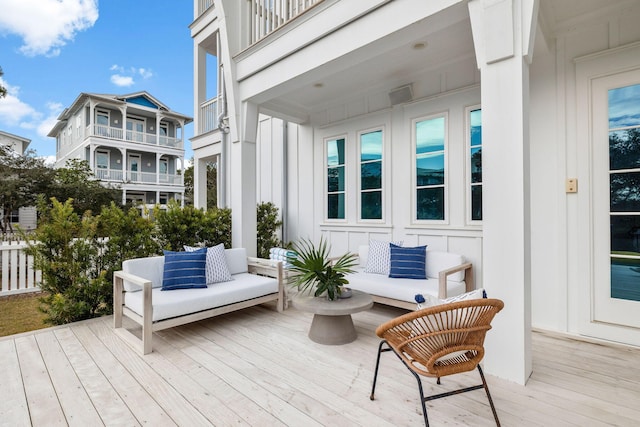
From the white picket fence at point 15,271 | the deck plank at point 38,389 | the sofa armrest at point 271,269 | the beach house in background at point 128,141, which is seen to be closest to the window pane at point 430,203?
the sofa armrest at point 271,269

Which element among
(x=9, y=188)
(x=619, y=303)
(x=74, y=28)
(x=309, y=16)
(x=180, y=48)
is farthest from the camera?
(x=180, y=48)

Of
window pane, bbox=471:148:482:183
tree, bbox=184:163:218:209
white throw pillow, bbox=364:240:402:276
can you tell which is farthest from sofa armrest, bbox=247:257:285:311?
tree, bbox=184:163:218:209

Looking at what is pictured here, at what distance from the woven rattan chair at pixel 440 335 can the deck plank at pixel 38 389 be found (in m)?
2.06

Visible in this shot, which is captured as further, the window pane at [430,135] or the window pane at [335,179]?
the window pane at [335,179]

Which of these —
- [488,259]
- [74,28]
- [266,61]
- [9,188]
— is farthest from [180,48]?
[488,259]

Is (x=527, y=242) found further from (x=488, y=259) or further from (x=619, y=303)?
(x=619, y=303)

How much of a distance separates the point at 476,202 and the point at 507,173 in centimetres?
177

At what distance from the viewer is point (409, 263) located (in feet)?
12.5

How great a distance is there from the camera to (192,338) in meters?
3.09

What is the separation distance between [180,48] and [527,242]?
63.5 feet

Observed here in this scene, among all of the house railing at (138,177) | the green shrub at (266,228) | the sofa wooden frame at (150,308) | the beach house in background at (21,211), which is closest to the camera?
the sofa wooden frame at (150,308)

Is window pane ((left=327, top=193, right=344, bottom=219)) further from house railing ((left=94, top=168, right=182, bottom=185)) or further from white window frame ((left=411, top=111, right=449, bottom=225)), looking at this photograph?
house railing ((left=94, top=168, right=182, bottom=185))

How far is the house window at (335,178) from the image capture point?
5387mm

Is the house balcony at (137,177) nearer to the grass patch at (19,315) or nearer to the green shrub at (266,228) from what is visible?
the grass patch at (19,315)
